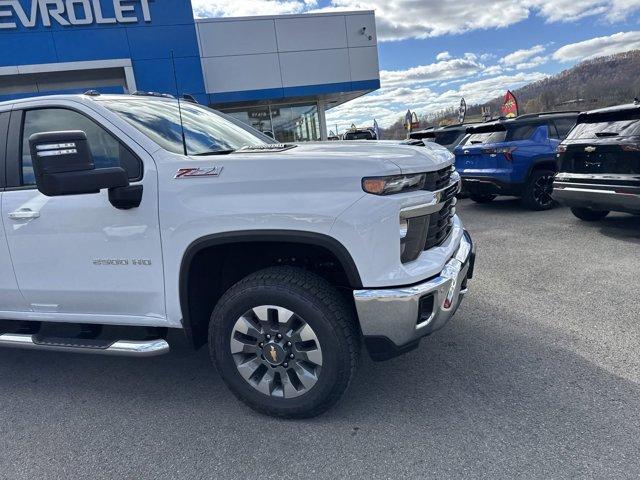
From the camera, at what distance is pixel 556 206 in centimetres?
Answer: 877

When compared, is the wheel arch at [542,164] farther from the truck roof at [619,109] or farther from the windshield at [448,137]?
the windshield at [448,137]

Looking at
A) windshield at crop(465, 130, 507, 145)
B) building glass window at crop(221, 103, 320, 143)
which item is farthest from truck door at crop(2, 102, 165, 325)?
building glass window at crop(221, 103, 320, 143)

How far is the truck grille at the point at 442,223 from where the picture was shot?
8.70 ft

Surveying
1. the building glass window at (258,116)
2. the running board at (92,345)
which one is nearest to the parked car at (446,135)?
the running board at (92,345)

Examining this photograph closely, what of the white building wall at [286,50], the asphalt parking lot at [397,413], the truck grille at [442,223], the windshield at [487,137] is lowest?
the asphalt parking lot at [397,413]

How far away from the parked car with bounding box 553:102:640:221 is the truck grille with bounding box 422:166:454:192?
4.16 metres

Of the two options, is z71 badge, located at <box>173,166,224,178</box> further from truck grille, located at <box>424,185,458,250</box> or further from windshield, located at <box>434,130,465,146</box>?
windshield, located at <box>434,130,465,146</box>

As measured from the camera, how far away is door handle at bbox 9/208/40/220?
9.57 feet

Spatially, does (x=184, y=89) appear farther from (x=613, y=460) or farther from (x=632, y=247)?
(x=613, y=460)

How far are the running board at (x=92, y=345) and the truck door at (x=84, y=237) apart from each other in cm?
14

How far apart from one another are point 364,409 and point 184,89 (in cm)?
1563

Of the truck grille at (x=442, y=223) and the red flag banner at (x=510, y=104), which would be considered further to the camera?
the red flag banner at (x=510, y=104)

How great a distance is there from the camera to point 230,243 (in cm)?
262

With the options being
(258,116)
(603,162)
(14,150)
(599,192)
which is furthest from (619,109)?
(258,116)
